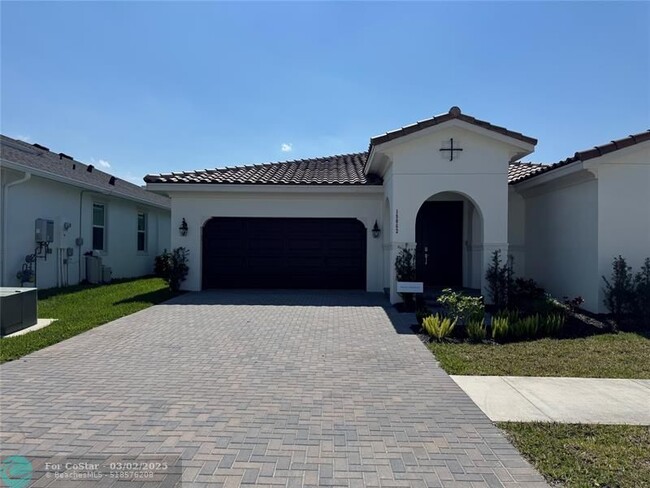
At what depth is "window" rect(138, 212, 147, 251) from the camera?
63.3 feet

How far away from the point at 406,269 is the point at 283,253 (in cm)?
482

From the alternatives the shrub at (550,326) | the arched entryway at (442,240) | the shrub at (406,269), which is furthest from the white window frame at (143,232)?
the shrub at (550,326)

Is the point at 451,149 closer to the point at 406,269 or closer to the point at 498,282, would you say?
the point at 406,269

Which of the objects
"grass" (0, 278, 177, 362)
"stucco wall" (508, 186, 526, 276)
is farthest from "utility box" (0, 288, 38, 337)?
"stucco wall" (508, 186, 526, 276)

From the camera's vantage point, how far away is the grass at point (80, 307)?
22.2 ft

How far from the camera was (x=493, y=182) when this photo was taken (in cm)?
1055

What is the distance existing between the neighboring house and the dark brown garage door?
4.98 metres

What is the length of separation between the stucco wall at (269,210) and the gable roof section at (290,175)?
48 cm

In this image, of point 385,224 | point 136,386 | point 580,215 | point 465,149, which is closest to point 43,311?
point 136,386

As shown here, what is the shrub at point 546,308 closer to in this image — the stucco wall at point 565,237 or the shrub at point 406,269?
the stucco wall at point 565,237

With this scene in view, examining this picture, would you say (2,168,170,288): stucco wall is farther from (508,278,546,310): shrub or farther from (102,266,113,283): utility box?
(508,278,546,310): shrub

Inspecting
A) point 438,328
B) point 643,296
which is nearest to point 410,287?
point 438,328

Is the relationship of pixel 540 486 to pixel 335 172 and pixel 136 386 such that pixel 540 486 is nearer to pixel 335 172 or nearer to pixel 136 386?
pixel 136 386

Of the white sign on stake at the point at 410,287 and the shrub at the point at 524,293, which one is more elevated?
the white sign on stake at the point at 410,287
